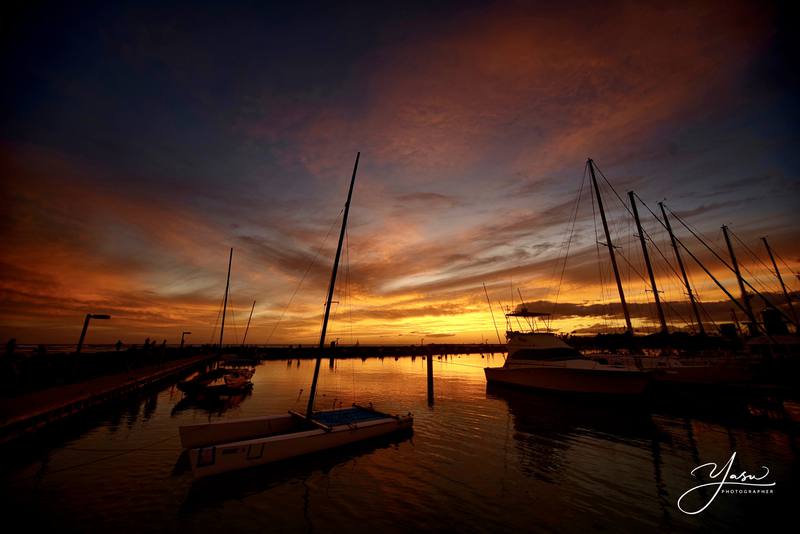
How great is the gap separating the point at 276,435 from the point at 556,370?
70.8 ft

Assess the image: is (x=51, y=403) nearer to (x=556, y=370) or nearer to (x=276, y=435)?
(x=276, y=435)

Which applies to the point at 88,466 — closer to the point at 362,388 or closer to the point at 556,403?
the point at 362,388

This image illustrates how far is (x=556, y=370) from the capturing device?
2428 cm

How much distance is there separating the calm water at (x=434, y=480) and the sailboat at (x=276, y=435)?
→ 18.0 inches

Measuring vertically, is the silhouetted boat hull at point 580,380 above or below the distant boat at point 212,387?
above

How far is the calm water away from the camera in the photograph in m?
8.05

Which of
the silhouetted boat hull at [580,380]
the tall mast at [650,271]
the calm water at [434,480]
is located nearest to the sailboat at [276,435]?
the calm water at [434,480]

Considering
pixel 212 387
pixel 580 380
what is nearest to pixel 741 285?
pixel 580 380

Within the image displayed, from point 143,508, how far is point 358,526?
20.7ft

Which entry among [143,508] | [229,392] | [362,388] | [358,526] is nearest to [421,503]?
[358,526]
